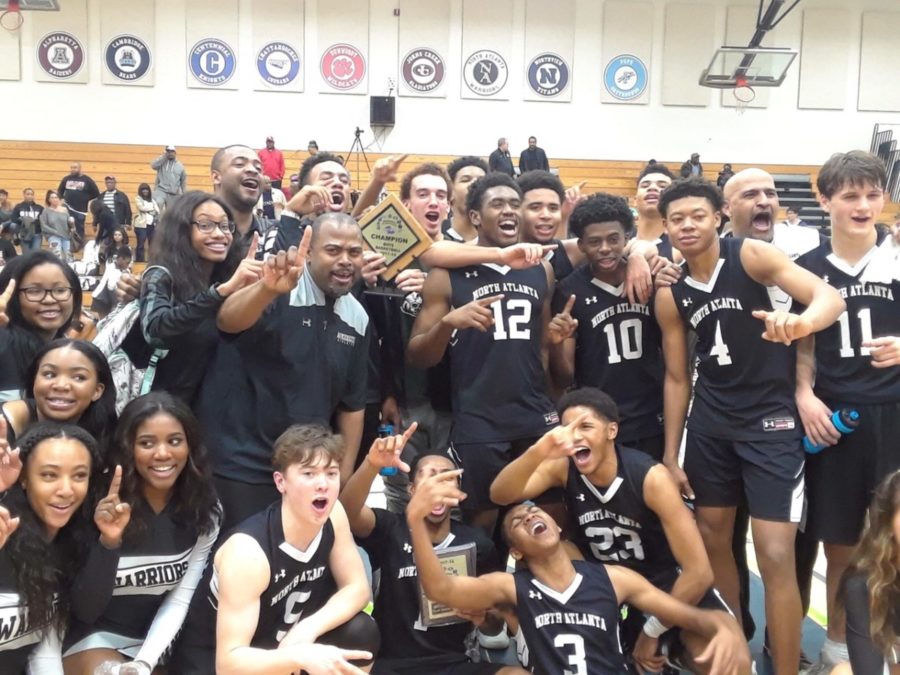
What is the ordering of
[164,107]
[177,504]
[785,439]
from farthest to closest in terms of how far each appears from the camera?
1. [164,107]
2. [785,439]
3. [177,504]

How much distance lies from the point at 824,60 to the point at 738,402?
20.6 metres

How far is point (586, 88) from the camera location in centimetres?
2066

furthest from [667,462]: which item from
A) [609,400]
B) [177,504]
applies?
[177,504]

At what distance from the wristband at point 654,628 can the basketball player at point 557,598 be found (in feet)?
0.04

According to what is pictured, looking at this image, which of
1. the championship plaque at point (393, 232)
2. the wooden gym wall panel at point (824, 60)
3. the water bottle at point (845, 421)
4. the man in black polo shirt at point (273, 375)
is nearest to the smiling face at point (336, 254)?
the man in black polo shirt at point (273, 375)

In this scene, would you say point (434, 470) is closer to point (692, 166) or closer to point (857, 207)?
point (857, 207)

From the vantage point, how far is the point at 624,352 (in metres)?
4.15

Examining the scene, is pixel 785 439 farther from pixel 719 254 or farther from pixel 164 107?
pixel 164 107

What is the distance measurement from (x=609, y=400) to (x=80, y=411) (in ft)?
7.54

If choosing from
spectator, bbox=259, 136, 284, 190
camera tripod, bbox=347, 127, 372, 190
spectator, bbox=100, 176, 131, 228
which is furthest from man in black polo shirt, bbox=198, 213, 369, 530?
camera tripod, bbox=347, 127, 372, 190

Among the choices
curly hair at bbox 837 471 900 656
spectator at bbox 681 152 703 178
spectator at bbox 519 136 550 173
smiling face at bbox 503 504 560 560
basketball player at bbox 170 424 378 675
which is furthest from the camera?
spectator at bbox 519 136 550 173

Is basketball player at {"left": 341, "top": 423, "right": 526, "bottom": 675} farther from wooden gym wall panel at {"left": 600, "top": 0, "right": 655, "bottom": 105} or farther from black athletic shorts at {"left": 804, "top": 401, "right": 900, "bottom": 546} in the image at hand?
wooden gym wall panel at {"left": 600, "top": 0, "right": 655, "bottom": 105}

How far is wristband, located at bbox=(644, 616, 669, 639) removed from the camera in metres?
3.54

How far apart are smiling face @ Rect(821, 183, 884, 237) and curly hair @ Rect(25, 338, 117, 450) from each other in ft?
10.9
